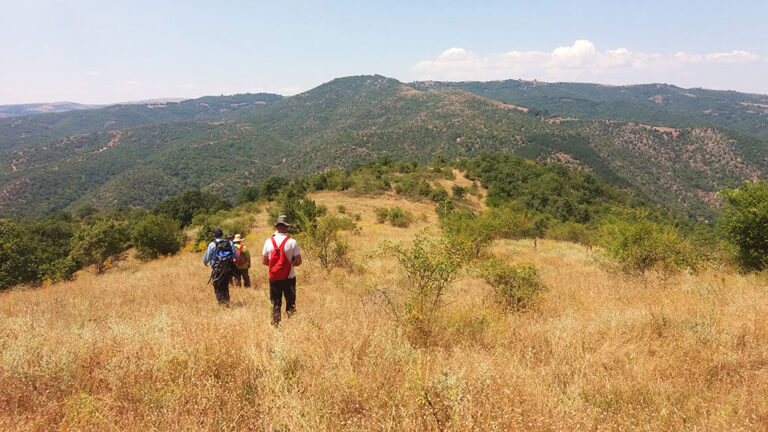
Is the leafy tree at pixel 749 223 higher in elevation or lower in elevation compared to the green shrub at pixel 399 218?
higher

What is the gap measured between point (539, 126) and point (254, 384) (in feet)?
543

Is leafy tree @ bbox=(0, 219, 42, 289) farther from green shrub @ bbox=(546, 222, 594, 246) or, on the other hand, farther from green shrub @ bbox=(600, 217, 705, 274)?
green shrub @ bbox=(546, 222, 594, 246)

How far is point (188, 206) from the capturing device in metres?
45.4

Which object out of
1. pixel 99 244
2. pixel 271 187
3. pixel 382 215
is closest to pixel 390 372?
pixel 99 244

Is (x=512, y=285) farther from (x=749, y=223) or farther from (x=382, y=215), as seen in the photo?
(x=382, y=215)

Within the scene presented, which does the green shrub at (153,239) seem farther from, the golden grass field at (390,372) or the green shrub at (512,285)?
the green shrub at (512,285)

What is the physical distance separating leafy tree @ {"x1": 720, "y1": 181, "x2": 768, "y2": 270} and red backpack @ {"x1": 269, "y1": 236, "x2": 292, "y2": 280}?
14815 mm

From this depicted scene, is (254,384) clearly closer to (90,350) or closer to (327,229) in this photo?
(90,350)

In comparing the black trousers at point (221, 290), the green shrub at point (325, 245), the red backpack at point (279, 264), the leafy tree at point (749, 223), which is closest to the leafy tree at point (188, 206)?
the green shrub at point (325, 245)

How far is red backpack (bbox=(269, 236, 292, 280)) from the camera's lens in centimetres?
512

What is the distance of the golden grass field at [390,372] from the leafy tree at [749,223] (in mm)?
7812

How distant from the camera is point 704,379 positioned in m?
3.48

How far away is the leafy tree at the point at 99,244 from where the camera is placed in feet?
66.3

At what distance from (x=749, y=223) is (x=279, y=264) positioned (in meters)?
15.3
